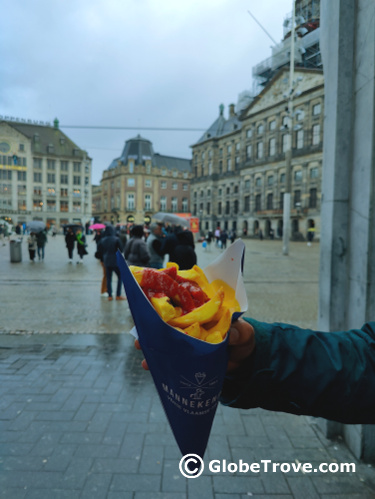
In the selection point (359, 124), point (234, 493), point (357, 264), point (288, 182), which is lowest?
point (234, 493)

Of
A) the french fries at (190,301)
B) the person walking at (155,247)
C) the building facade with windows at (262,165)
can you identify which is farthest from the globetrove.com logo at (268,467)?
the building facade with windows at (262,165)

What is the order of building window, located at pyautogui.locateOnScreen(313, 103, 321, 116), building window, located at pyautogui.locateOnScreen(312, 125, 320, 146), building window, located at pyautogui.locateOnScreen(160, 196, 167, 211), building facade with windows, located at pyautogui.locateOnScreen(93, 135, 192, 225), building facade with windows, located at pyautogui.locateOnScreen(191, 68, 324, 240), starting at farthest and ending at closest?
1. building window, located at pyautogui.locateOnScreen(160, 196, 167, 211)
2. building facade with windows, located at pyautogui.locateOnScreen(93, 135, 192, 225)
3. building window, located at pyautogui.locateOnScreen(312, 125, 320, 146)
4. building facade with windows, located at pyautogui.locateOnScreen(191, 68, 324, 240)
5. building window, located at pyautogui.locateOnScreen(313, 103, 321, 116)

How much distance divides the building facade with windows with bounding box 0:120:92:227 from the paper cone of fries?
209 ft

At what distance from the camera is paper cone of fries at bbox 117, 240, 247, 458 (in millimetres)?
949

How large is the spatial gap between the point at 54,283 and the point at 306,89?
45.2 m

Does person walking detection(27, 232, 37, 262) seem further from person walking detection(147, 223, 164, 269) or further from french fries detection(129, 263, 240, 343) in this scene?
french fries detection(129, 263, 240, 343)

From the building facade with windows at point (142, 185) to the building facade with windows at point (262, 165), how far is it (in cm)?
1250

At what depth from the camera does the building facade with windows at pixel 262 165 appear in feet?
148

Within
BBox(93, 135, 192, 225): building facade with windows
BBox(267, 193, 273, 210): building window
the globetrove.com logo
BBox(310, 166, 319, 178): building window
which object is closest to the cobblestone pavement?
the globetrove.com logo

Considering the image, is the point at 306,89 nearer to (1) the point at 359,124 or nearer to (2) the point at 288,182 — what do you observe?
(2) the point at 288,182

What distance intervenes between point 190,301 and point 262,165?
2241 inches

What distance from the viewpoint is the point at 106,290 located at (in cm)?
888

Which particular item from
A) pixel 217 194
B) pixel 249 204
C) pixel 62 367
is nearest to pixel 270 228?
pixel 249 204

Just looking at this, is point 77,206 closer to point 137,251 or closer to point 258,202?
point 258,202
